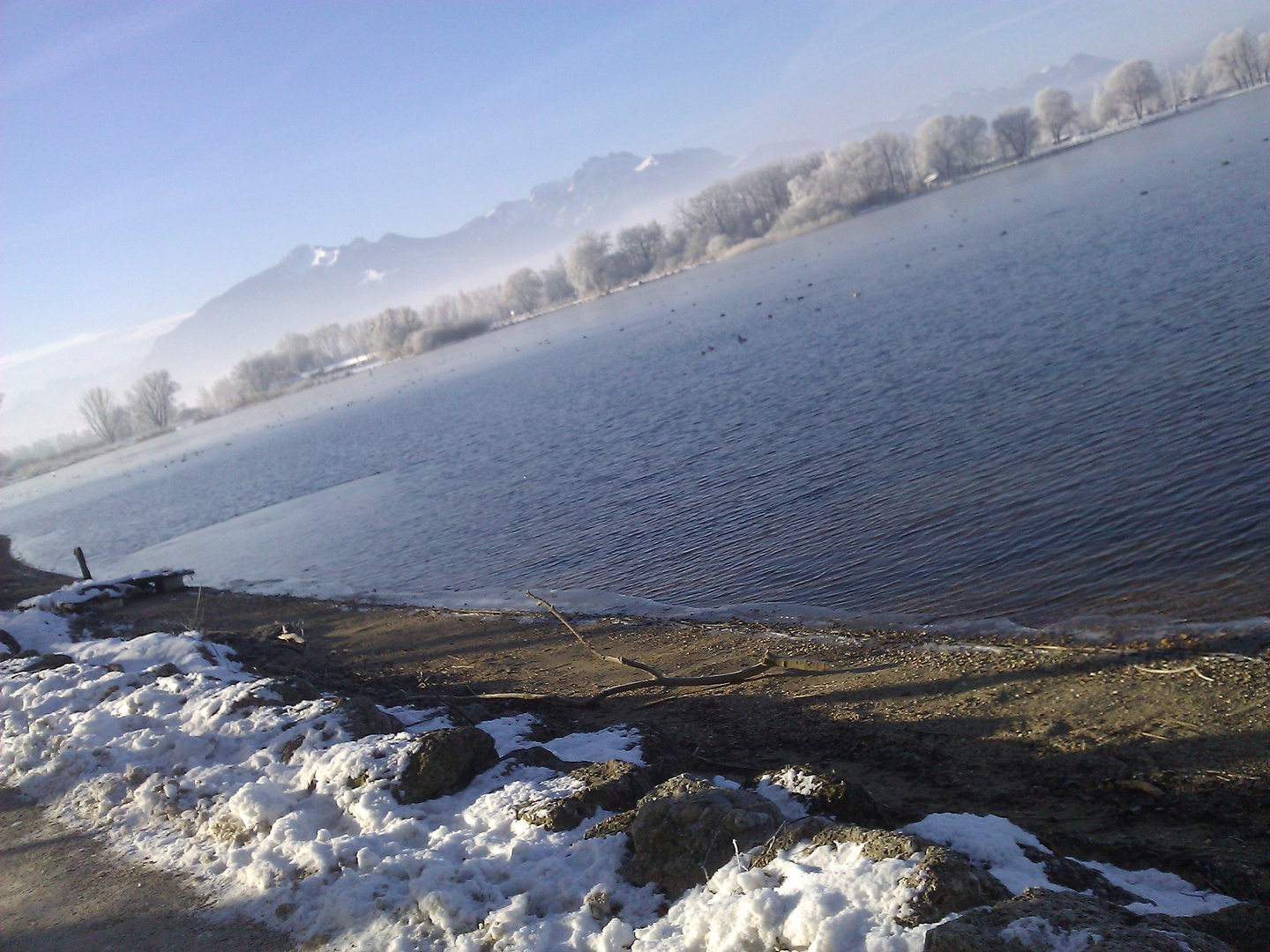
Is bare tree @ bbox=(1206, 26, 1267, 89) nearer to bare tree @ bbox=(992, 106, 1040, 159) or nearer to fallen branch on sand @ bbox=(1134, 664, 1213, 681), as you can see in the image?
bare tree @ bbox=(992, 106, 1040, 159)

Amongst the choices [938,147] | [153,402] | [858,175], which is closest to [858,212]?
[858,175]

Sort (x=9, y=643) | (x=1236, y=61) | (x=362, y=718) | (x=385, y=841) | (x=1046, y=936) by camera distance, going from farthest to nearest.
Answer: (x=1236, y=61) → (x=9, y=643) → (x=362, y=718) → (x=385, y=841) → (x=1046, y=936)

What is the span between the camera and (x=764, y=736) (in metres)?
10.4

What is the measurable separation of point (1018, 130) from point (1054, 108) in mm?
7513

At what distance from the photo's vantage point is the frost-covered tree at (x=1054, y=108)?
534 feet

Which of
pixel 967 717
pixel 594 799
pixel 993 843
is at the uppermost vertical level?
pixel 594 799

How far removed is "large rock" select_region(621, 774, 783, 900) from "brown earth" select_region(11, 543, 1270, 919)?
5.42 ft

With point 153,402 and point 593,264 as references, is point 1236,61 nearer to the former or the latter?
point 593,264

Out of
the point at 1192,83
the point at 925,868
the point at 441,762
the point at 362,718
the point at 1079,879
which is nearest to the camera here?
the point at 925,868

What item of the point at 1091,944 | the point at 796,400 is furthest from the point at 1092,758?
the point at 796,400

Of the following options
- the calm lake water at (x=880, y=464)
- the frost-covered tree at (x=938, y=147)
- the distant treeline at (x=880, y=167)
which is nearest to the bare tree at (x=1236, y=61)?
the distant treeline at (x=880, y=167)

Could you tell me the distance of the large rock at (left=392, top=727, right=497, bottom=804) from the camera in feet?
26.1

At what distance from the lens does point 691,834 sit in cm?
630

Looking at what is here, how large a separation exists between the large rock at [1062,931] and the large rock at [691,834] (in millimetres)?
1767
